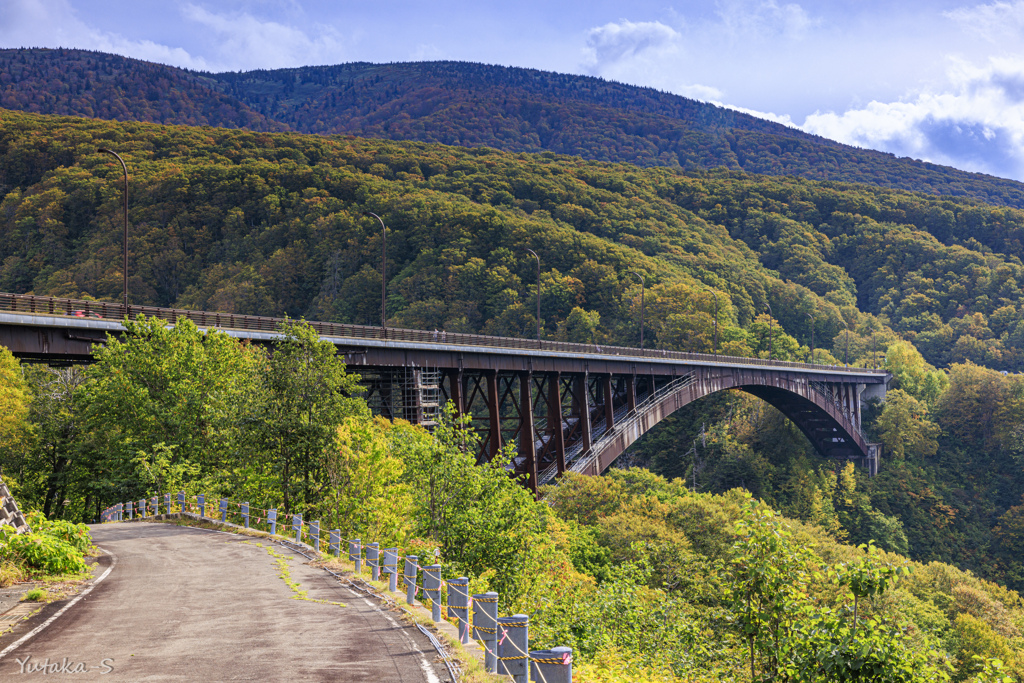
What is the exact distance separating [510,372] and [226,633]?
37018 millimetres

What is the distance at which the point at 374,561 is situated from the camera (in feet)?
54.5

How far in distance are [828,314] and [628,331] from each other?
174 ft

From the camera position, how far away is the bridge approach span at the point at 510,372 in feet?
101

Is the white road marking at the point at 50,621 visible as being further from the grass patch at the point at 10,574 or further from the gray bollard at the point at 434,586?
the gray bollard at the point at 434,586

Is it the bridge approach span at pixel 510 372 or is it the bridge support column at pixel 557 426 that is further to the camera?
the bridge support column at pixel 557 426

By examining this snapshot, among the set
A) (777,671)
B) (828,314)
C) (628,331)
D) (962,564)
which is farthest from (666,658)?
(828,314)

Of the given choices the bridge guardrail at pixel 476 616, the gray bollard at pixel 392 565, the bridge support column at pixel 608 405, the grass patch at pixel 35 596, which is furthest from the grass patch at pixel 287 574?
the bridge support column at pixel 608 405

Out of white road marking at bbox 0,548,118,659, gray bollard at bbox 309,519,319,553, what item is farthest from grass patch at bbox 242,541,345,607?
white road marking at bbox 0,548,118,659

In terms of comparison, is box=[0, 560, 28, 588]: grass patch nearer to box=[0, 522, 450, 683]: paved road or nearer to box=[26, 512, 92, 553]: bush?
box=[0, 522, 450, 683]: paved road

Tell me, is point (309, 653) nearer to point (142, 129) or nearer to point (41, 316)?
point (41, 316)

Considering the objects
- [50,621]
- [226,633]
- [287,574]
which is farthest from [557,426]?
[50,621]

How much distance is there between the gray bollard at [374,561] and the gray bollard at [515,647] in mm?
7376

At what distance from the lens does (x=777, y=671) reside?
15648mm

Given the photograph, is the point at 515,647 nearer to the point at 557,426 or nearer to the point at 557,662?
the point at 557,662
